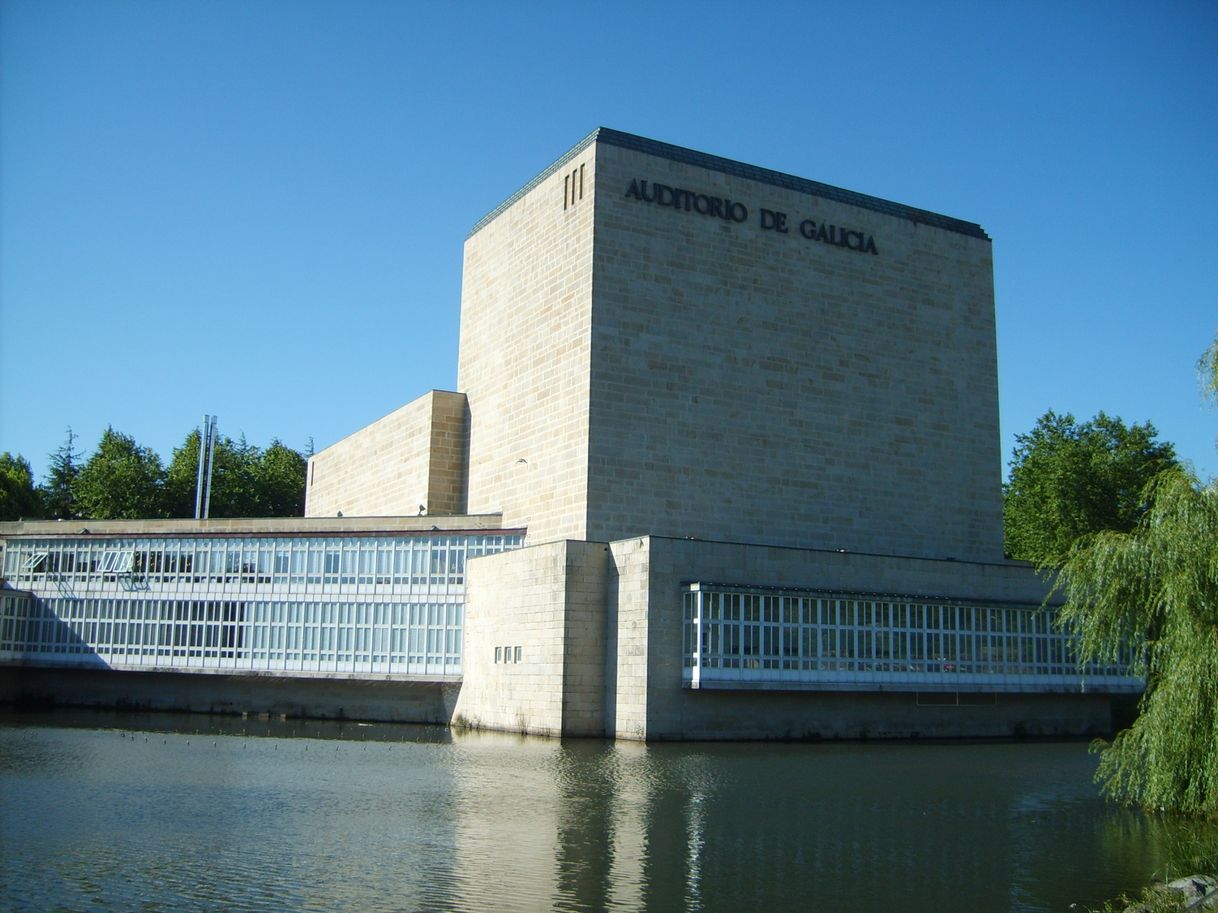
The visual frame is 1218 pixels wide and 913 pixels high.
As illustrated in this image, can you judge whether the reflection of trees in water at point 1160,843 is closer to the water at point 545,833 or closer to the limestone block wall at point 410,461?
the water at point 545,833

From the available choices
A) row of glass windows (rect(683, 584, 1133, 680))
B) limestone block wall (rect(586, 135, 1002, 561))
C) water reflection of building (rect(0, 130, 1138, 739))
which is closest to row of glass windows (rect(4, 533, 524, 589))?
water reflection of building (rect(0, 130, 1138, 739))

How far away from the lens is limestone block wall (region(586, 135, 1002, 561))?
39.1 meters

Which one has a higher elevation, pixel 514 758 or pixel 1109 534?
pixel 1109 534

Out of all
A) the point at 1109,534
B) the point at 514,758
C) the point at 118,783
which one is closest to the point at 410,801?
the point at 118,783

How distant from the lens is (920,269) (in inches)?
1807

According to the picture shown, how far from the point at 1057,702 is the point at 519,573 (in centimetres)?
1868

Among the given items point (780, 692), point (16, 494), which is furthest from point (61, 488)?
point (780, 692)

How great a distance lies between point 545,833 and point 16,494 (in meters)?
61.7

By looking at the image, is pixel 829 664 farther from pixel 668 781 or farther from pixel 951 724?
pixel 668 781

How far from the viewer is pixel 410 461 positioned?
160 feet

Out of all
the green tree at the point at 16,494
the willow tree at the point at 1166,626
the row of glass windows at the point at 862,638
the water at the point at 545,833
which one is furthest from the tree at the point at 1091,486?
the green tree at the point at 16,494

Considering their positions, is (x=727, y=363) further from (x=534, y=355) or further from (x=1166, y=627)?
(x=1166, y=627)

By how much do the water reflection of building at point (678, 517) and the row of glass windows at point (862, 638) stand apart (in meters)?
0.08

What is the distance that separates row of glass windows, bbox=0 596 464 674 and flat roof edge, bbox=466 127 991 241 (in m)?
A: 16.4
